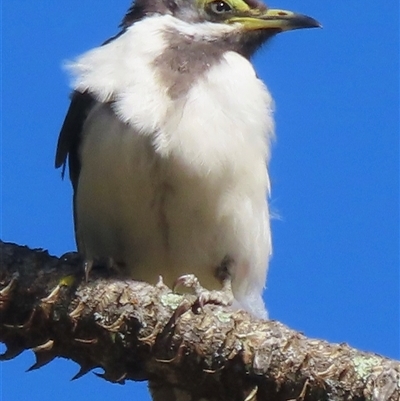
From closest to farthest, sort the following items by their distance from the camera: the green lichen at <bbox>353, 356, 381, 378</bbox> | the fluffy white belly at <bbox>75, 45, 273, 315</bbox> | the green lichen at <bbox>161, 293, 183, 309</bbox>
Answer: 1. the green lichen at <bbox>353, 356, 381, 378</bbox>
2. the green lichen at <bbox>161, 293, 183, 309</bbox>
3. the fluffy white belly at <bbox>75, 45, 273, 315</bbox>

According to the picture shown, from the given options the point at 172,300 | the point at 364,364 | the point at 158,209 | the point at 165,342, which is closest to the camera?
the point at 364,364

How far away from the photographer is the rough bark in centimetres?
387

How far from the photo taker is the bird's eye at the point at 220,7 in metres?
6.47

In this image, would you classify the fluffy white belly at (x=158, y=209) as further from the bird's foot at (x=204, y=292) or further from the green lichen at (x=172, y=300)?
the green lichen at (x=172, y=300)

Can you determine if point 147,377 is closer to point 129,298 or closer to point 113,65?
point 129,298

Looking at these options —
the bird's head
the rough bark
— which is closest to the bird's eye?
the bird's head

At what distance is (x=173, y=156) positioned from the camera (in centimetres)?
538

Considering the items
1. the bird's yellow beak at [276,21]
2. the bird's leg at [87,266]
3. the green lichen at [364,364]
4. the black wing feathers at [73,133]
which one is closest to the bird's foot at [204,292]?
the bird's leg at [87,266]

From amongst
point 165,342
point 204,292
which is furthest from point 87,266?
point 165,342

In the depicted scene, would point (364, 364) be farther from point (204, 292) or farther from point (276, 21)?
point (276, 21)

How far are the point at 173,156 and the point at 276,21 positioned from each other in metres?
1.64

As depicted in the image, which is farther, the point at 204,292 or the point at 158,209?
the point at 158,209

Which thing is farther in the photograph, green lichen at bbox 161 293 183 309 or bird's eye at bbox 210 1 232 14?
bird's eye at bbox 210 1 232 14

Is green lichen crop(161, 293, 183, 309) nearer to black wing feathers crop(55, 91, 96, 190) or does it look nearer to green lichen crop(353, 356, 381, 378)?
green lichen crop(353, 356, 381, 378)
